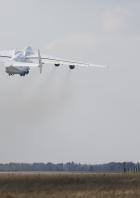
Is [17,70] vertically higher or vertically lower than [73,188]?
higher

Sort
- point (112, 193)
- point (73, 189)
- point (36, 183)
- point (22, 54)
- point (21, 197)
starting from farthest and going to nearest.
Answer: point (22, 54)
point (36, 183)
point (73, 189)
point (112, 193)
point (21, 197)

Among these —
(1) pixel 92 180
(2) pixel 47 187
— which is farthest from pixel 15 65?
(2) pixel 47 187

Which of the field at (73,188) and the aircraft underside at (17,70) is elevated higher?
the aircraft underside at (17,70)

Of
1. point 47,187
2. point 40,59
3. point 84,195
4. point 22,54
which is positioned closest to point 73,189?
point 47,187

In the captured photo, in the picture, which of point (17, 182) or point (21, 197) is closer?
point (21, 197)

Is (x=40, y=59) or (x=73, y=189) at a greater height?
(x=40, y=59)

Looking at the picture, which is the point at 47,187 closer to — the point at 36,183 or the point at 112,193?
the point at 36,183

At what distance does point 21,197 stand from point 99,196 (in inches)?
318

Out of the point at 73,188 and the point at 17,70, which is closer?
the point at 73,188

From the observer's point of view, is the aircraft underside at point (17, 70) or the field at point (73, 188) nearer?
the field at point (73, 188)

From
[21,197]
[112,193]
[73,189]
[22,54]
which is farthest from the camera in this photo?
[22,54]

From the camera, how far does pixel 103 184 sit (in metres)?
88.6

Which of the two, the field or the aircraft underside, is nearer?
the field

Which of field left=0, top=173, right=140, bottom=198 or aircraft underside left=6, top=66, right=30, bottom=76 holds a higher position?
aircraft underside left=6, top=66, right=30, bottom=76
